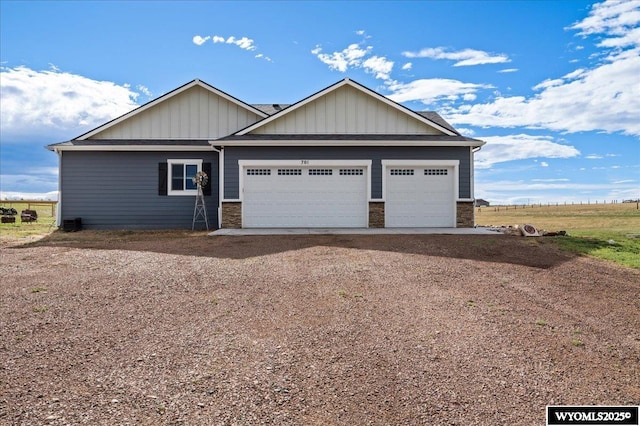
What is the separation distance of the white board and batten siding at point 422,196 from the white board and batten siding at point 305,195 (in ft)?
3.36

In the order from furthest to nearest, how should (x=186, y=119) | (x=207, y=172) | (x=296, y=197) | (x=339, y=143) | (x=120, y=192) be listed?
1. (x=186, y=119)
2. (x=207, y=172)
3. (x=120, y=192)
4. (x=296, y=197)
5. (x=339, y=143)

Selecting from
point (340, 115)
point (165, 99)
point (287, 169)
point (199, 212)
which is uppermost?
point (165, 99)

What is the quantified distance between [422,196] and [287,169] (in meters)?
5.11

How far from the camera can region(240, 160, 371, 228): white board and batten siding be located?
14.4 meters

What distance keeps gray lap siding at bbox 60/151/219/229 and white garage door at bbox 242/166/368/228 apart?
7.90 ft

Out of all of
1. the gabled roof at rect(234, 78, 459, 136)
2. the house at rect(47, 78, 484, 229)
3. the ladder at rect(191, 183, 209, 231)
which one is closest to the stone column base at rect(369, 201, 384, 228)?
the house at rect(47, 78, 484, 229)

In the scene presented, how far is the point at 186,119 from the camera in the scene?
645 inches

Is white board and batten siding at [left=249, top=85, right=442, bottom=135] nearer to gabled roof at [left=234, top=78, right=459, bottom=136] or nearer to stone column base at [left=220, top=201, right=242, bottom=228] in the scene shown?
gabled roof at [left=234, top=78, right=459, bottom=136]

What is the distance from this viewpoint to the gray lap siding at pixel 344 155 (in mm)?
14320

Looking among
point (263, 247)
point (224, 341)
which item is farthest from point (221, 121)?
point (224, 341)

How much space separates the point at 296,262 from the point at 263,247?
2.06 metres

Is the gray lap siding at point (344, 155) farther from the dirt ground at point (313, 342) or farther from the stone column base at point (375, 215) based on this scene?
the dirt ground at point (313, 342)

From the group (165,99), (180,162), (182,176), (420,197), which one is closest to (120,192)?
(182,176)

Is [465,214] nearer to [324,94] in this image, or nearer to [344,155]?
[344,155]
